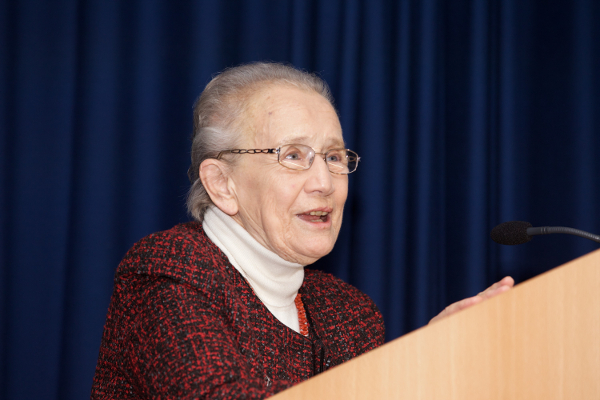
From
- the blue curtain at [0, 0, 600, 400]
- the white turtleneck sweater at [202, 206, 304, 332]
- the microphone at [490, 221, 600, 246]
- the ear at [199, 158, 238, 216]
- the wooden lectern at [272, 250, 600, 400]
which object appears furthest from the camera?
the blue curtain at [0, 0, 600, 400]

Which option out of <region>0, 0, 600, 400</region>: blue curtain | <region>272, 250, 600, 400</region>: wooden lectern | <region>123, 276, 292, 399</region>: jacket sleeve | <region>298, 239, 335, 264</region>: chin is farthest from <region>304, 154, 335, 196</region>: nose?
<region>0, 0, 600, 400</region>: blue curtain

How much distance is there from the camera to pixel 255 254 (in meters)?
1.33

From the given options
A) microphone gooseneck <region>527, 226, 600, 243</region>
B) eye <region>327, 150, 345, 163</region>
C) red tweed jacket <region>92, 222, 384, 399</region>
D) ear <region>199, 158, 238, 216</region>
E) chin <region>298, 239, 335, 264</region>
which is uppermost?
eye <region>327, 150, 345, 163</region>

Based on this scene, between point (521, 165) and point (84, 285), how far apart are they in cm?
191

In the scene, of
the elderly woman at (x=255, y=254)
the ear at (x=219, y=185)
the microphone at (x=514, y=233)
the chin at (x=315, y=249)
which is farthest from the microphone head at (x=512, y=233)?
the ear at (x=219, y=185)

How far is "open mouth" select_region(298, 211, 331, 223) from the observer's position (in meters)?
1.38

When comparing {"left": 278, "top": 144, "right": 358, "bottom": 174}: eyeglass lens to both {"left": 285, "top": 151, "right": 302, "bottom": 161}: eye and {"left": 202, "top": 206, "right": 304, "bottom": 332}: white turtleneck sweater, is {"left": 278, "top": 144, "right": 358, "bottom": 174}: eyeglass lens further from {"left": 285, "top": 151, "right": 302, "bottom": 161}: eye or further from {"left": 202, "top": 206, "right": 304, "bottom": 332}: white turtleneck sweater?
{"left": 202, "top": 206, "right": 304, "bottom": 332}: white turtleneck sweater

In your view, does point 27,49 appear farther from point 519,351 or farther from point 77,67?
point 519,351

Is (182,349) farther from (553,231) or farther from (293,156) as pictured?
(553,231)

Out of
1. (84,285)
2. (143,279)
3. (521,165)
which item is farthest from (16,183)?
(521,165)

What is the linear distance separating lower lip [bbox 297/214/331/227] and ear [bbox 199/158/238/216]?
187 mm

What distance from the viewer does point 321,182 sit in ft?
4.43

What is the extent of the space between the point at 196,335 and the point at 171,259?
0.21 m

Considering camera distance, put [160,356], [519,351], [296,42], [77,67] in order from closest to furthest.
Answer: [519,351], [160,356], [77,67], [296,42]
